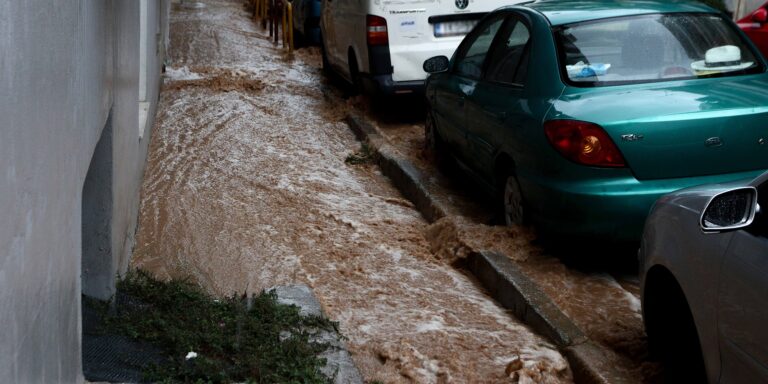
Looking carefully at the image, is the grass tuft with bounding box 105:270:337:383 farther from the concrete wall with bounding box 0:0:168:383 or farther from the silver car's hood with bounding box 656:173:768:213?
the silver car's hood with bounding box 656:173:768:213

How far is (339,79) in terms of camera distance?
50.6ft

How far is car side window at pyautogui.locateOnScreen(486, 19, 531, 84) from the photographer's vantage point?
24.5ft

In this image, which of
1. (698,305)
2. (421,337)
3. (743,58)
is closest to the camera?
(698,305)

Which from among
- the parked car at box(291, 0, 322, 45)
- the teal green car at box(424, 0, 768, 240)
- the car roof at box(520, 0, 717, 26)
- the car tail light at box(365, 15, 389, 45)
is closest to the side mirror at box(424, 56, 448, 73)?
the teal green car at box(424, 0, 768, 240)

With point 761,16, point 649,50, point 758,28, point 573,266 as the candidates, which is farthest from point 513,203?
point 761,16

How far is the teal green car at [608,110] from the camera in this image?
6230 millimetres

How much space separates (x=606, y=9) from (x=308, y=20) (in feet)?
39.8

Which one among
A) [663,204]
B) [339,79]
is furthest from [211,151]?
[663,204]

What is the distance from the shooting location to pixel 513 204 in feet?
23.6

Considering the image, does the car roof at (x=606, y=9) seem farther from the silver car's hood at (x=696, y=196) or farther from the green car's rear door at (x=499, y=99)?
the silver car's hood at (x=696, y=196)

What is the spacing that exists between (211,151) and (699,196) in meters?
6.77

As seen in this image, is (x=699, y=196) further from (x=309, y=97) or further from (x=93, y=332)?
(x=309, y=97)

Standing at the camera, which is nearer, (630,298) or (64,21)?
(64,21)

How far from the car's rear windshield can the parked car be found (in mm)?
11567
